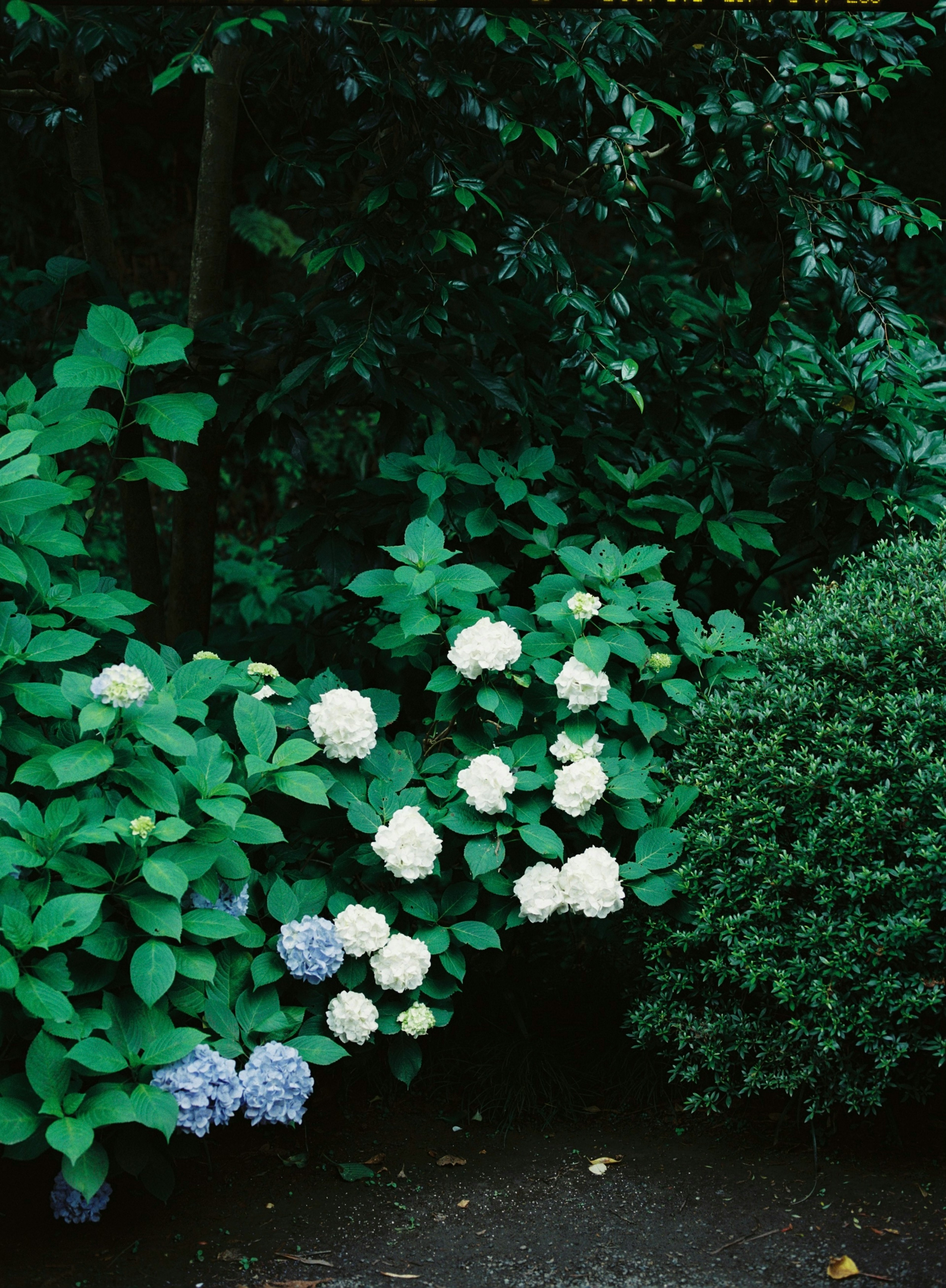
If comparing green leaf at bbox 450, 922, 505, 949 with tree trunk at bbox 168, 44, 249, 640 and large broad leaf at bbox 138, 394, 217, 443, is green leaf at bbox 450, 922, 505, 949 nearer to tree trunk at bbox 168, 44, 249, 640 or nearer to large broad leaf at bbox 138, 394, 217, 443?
large broad leaf at bbox 138, 394, 217, 443

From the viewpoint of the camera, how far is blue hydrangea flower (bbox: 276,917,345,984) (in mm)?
2217

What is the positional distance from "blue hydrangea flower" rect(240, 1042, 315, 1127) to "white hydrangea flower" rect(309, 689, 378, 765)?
2.04 ft

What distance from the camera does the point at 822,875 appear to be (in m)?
2.22

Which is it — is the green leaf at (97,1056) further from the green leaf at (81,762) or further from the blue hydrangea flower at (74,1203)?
the green leaf at (81,762)

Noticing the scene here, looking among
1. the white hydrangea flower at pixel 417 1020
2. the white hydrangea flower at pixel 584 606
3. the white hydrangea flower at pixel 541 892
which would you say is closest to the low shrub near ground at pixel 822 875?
the white hydrangea flower at pixel 541 892

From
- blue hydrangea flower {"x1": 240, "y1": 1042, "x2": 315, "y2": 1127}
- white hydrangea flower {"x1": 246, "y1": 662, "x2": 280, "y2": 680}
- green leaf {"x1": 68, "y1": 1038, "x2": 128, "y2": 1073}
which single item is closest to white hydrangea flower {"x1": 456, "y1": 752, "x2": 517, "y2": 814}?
white hydrangea flower {"x1": 246, "y1": 662, "x2": 280, "y2": 680}

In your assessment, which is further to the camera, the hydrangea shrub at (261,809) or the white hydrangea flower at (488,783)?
the white hydrangea flower at (488,783)

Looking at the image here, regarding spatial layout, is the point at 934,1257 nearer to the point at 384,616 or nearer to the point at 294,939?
the point at 294,939

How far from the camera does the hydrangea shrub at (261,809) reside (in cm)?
200

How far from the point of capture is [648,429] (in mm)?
3326

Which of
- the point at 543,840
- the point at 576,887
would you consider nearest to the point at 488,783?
the point at 543,840

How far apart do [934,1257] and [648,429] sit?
7.28ft

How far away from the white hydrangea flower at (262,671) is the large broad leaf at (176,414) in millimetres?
513

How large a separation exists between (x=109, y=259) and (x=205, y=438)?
753 mm
